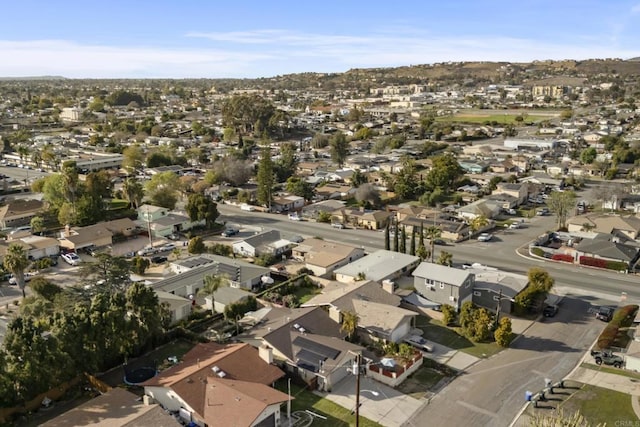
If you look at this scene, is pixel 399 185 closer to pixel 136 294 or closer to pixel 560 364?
pixel 560 364

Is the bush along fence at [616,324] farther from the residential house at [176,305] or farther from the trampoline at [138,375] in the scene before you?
the residential house at [176,305]

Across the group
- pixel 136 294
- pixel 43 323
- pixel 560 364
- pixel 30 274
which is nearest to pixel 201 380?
pixel 136 294

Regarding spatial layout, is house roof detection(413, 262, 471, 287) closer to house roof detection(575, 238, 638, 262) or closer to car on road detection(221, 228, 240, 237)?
house roof detection(575, 238, 638, 262)

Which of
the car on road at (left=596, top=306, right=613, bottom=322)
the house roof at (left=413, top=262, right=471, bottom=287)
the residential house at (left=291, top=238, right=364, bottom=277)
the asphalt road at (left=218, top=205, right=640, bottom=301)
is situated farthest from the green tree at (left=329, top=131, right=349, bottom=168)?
the car on road at (left=596, top=306, right=613, bottom=322)

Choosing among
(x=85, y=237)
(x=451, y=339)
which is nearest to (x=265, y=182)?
(x=85, y=237)

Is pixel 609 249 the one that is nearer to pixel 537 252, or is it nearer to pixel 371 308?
pixel 537 252

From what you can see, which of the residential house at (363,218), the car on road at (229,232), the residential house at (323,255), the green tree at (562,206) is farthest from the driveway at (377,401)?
the green tree at (562,206)
